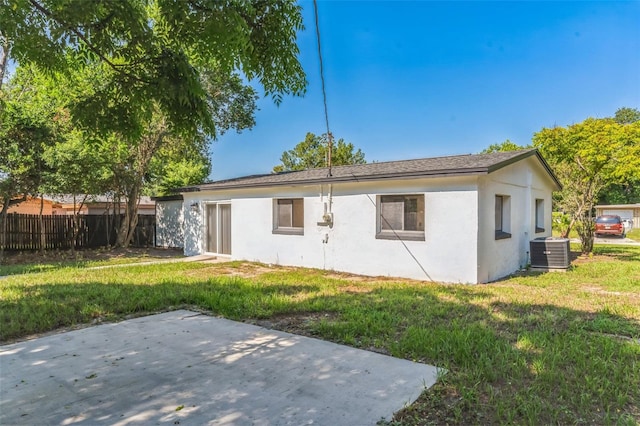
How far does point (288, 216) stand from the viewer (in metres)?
11.4

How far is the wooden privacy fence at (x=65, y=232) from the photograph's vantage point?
549 inches

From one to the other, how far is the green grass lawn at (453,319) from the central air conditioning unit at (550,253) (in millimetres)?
421

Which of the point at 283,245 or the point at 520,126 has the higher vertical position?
the point at 520,126

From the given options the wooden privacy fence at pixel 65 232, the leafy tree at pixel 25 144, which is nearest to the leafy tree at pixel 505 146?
the wooden privacy fence at pixel 65 232

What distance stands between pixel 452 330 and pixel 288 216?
735 centimetres

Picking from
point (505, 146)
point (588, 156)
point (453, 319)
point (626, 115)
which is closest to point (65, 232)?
point (453, 319)

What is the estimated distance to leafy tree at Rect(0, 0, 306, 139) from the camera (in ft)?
9.01

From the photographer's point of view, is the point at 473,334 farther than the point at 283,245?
No

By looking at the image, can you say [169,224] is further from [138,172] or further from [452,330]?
[452,330]

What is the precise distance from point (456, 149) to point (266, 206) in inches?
858

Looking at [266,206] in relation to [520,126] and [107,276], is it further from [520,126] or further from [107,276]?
[520,126]

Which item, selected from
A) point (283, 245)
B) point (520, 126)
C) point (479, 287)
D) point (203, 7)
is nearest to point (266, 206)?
point (283, 245)

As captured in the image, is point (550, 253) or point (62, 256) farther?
point (62, 256)

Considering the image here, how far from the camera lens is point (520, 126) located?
2261 cm
